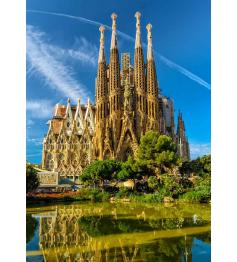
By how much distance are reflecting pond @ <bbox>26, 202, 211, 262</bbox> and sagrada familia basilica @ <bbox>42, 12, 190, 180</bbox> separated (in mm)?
9813

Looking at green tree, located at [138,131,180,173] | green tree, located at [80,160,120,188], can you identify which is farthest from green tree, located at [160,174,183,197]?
green tree, located at [80,160,120,188]

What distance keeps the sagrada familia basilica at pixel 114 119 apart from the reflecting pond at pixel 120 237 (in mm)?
9813

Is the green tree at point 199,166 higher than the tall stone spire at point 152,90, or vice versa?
the tall stone spire at point 152,90

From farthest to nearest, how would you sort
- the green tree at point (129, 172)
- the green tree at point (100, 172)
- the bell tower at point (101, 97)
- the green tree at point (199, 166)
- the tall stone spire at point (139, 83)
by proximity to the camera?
the bell tower at point (101, 97) < the tall stone spire at point (139, 83) < the green tree at point (100, 172) < the green tree at point (129, 172) < the green tree at point (199, 166)

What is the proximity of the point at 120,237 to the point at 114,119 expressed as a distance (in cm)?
1248

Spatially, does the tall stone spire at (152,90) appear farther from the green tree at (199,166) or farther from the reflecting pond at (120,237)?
the reflecting pond at (120,237)

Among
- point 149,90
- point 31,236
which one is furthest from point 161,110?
point 31,236

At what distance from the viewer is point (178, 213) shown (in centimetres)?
732

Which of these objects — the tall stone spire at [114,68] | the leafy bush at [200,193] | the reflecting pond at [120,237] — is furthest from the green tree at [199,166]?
the tall stone spire at [114,68]

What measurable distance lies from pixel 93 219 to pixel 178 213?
1.76 meters

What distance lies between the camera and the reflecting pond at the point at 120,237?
162 inches

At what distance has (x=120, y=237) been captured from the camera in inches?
199

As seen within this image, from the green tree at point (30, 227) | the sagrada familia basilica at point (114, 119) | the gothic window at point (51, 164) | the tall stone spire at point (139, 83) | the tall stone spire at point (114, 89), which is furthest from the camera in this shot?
the gothic window at point (51, 164)
